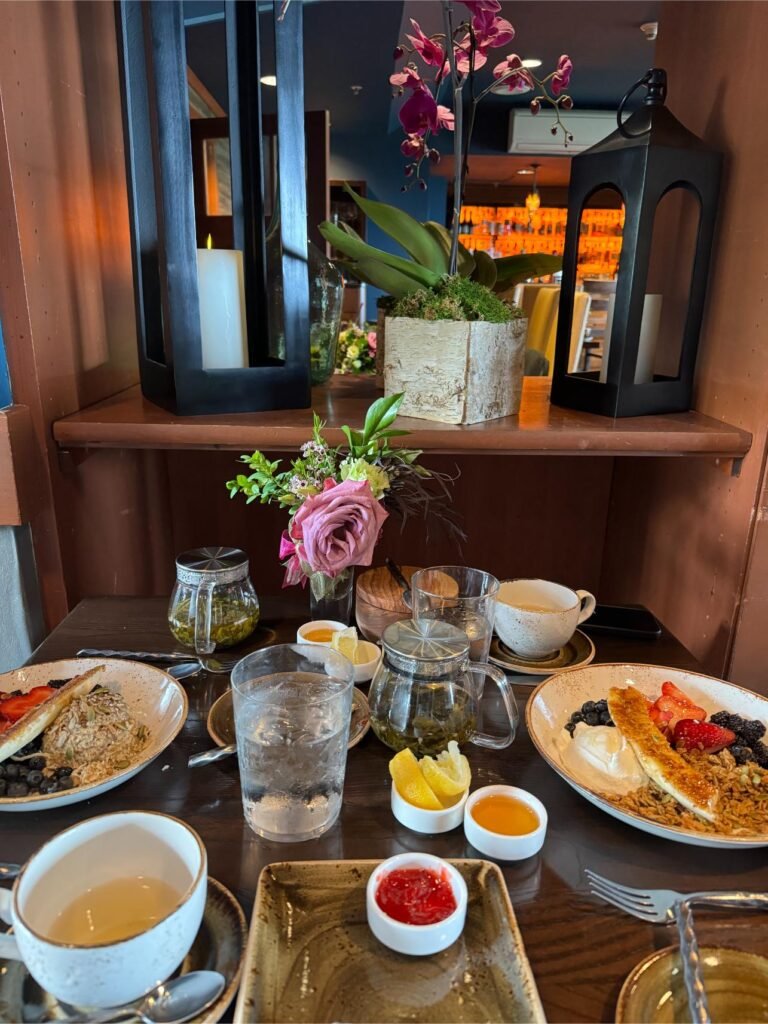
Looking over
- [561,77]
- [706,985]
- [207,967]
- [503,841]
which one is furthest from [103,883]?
[561,77]

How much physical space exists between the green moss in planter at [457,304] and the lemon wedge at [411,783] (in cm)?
61

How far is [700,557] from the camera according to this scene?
3.92 ft

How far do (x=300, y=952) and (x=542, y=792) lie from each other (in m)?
0.29

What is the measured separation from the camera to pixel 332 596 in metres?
0.96

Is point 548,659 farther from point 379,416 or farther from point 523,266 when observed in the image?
point 523,266

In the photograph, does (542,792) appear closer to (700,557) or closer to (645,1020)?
(645,1020)

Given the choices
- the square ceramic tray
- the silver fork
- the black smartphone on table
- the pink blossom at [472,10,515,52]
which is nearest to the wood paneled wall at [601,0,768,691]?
the black smartphone on table

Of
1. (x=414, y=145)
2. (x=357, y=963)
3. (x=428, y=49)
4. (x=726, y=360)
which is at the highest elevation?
(x=428, y=49)

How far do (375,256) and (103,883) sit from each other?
896 millimetres

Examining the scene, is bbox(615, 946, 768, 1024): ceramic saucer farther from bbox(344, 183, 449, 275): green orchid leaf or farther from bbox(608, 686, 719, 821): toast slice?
bbox(344, 183, 449, 275): green orchid leaf

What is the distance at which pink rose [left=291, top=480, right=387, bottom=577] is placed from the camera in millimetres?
796

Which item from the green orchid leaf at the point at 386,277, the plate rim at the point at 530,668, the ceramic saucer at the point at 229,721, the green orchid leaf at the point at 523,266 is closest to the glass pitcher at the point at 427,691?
the ceramic saucer at the point at 229,721

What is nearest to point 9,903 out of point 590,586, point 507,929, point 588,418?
point 507,929

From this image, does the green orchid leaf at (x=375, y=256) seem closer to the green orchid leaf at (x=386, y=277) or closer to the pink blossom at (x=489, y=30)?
the green orchid leaf at (x=386, y=277)
